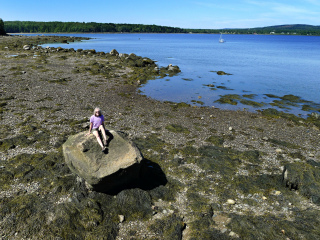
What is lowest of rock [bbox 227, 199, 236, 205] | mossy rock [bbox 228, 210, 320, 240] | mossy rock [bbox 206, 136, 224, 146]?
rock [bbox 227, 199, 236, 205]

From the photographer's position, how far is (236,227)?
32.4 feet

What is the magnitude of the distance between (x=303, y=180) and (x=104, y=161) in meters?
11.3

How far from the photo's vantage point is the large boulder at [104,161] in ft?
35.7

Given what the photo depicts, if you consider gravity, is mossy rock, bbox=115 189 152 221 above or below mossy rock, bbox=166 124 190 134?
below

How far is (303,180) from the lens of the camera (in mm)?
12461

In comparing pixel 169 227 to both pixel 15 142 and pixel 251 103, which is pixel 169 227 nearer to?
pixel 15 142

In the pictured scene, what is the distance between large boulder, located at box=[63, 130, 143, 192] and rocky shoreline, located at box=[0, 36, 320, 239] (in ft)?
2.97

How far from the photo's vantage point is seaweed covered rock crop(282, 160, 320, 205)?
39.2 ft

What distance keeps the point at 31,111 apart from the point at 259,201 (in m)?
22.7

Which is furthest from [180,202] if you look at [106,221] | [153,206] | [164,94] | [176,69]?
[176,69]

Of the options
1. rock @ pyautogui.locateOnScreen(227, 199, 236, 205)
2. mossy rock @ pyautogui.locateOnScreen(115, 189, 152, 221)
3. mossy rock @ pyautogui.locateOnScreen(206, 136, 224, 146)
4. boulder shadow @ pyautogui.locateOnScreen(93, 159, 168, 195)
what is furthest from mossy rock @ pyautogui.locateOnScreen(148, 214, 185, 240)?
mossy rock @ pyautogui.locateOnScreen(206, 136, 224, 146)

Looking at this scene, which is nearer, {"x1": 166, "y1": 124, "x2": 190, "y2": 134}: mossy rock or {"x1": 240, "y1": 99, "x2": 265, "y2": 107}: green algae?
Answer: {"x1": 166, "y1": 124, "x2": 190, "y2": 134}: mossy rock

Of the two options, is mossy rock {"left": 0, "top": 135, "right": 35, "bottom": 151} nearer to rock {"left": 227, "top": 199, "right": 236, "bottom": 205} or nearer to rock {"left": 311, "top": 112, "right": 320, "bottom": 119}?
rock {"left": 227, "top": 199, "right": 236, "bottom": 205}

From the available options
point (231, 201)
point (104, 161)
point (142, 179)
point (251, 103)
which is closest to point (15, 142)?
point (104, 161)
